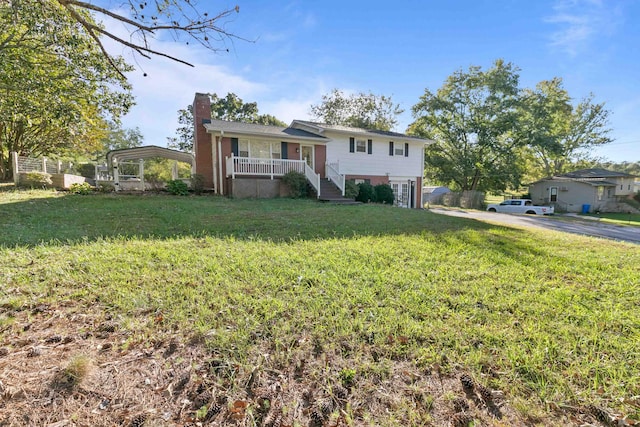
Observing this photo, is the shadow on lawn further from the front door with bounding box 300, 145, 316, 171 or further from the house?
the front door with bounding box 300, 145, 316, 171

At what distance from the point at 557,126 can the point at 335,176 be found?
24295 mm

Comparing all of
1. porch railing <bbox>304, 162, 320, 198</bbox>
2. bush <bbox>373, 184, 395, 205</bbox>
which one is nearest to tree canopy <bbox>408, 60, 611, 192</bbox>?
bush <bbox>373, 184, 395, 205</bbox>

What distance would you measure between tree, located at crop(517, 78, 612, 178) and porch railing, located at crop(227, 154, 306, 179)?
852 inches

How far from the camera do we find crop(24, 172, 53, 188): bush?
1262 cm

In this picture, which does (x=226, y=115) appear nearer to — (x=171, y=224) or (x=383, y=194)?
(x=383, y=194)

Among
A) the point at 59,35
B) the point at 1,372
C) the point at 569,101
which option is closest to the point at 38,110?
the point at 59,35

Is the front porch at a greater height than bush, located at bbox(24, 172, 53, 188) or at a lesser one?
greater

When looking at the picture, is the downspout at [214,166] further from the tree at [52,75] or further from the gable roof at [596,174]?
the gable roof at [596,174]

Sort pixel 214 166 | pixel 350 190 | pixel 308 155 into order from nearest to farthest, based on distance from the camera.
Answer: pixel 214 166 < pixel 350 190 < pixel 308 155

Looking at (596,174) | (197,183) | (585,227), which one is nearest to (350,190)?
(197,183)

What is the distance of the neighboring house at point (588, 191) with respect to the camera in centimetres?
2436

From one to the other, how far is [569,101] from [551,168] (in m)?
8.37

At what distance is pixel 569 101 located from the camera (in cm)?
2986

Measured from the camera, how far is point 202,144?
15.1 m
